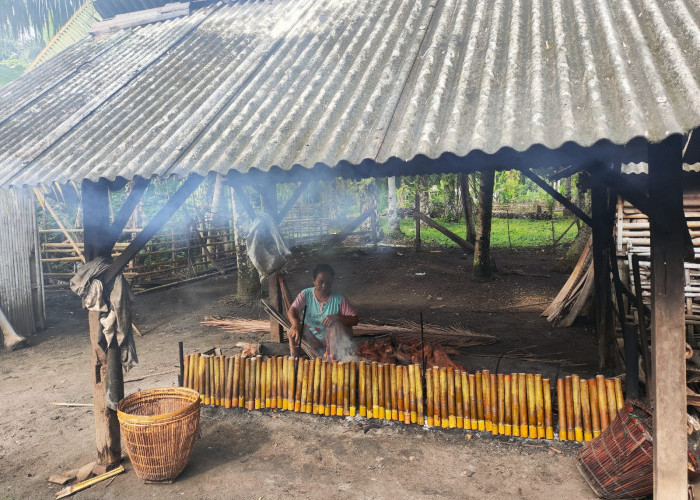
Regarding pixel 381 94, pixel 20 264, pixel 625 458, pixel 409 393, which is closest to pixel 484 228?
pixel 409 393

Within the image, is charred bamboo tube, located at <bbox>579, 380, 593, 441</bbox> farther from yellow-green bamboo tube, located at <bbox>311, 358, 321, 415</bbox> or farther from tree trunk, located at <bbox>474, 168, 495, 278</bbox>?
tree trunk, located at <bbox>474, 168, 495, 278</bbox>

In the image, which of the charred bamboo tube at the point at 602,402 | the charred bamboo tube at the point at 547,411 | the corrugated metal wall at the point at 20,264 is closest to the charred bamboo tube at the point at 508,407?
the charred bamboo tube at the point at 547,411

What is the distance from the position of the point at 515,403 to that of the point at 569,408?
19.1 inches

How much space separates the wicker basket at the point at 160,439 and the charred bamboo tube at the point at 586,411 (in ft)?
11.7

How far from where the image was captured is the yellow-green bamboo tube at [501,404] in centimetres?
482

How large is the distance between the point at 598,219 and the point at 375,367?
11.6ft

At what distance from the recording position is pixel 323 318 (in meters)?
6.35

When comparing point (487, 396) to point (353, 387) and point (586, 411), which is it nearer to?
point (586, 411)

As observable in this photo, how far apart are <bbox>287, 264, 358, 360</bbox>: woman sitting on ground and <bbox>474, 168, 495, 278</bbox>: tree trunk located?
699cm

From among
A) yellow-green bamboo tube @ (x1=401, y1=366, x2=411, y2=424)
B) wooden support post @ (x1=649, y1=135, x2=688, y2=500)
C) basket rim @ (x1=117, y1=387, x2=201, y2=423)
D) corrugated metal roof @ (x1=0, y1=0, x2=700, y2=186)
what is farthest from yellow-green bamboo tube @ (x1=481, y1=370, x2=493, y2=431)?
basket rim @ (x1=117, y1=387, x2=201, y2=423)

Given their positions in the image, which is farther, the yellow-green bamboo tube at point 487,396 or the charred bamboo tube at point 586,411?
the yellow-green bamboo tube at point 487,396

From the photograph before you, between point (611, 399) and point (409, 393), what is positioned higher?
point (611, 399)

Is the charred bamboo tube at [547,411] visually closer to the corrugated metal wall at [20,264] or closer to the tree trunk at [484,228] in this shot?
the tree trunk at [484,228]

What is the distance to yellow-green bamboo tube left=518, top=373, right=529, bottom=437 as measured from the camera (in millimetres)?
4766
